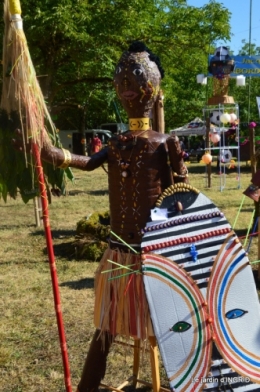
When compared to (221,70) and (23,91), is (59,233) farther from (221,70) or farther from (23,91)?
(23,91)

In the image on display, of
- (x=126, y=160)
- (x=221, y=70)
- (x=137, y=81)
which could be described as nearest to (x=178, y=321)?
(x=126, y=160)

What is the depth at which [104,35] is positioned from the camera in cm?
1112

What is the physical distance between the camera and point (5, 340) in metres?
3.73

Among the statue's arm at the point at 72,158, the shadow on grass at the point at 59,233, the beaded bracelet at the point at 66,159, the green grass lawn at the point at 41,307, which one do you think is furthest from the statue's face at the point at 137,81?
the shadow on grass at the point at 59,233

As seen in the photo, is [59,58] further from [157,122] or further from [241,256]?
[241,256]

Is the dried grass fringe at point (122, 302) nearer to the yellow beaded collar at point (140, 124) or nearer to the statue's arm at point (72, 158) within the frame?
the statue's arm at point (72, 158)

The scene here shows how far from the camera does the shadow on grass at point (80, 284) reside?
192 inches

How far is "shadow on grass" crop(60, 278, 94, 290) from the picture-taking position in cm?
489

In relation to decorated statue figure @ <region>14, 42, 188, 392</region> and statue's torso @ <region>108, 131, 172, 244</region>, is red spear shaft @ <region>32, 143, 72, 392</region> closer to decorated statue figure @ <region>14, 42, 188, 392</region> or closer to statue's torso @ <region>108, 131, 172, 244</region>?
decorated statue figure @ <region>14, 42, 188, 392</region>

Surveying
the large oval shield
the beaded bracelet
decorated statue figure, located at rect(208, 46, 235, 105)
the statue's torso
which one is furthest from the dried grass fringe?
decorated statue figure, located at rect(208, 46, 235, 105)

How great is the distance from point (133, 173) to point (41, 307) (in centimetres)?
235

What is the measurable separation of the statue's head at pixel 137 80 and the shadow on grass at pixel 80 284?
2.71m

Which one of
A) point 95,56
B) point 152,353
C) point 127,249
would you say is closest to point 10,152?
point 127,249

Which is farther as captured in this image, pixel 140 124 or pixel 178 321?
pixel 140 124
